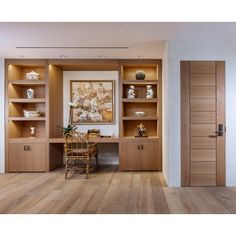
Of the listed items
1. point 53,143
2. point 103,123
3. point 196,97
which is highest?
point 196,97

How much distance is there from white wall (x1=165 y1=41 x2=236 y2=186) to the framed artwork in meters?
2.21

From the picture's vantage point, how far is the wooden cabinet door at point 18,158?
5910mm

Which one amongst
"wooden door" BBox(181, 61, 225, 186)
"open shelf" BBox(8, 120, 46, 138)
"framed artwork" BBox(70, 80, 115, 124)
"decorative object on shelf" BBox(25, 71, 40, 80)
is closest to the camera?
"wooden door" BBox(181, 61, 225, 186)

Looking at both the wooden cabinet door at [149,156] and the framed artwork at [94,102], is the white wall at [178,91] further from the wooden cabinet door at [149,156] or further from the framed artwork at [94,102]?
the framed artwork at [94,102]

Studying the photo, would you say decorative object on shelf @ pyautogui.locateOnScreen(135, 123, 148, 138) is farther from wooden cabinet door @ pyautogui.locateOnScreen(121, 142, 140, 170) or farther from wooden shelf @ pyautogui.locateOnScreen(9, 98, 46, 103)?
wooden shelf @ pyautogui.locateOnScreen(9, 98, 46, 103)

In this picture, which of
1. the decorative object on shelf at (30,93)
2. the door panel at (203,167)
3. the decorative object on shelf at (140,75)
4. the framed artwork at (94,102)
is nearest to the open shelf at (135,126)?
the framed artwork at (94,102)

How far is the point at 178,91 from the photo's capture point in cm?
461

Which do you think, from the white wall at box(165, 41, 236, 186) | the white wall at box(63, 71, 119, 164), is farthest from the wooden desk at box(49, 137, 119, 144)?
the white wall at box(165, 41, 236, 186)

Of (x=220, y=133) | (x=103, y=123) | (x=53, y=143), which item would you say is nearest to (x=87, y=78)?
(x=103, y=123)

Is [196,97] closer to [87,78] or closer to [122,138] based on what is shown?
[122,138]

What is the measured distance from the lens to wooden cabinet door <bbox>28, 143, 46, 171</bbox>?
19.4 feet

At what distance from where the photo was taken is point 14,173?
19.1 feet

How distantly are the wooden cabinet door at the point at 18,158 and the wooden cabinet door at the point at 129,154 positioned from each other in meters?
2.06
